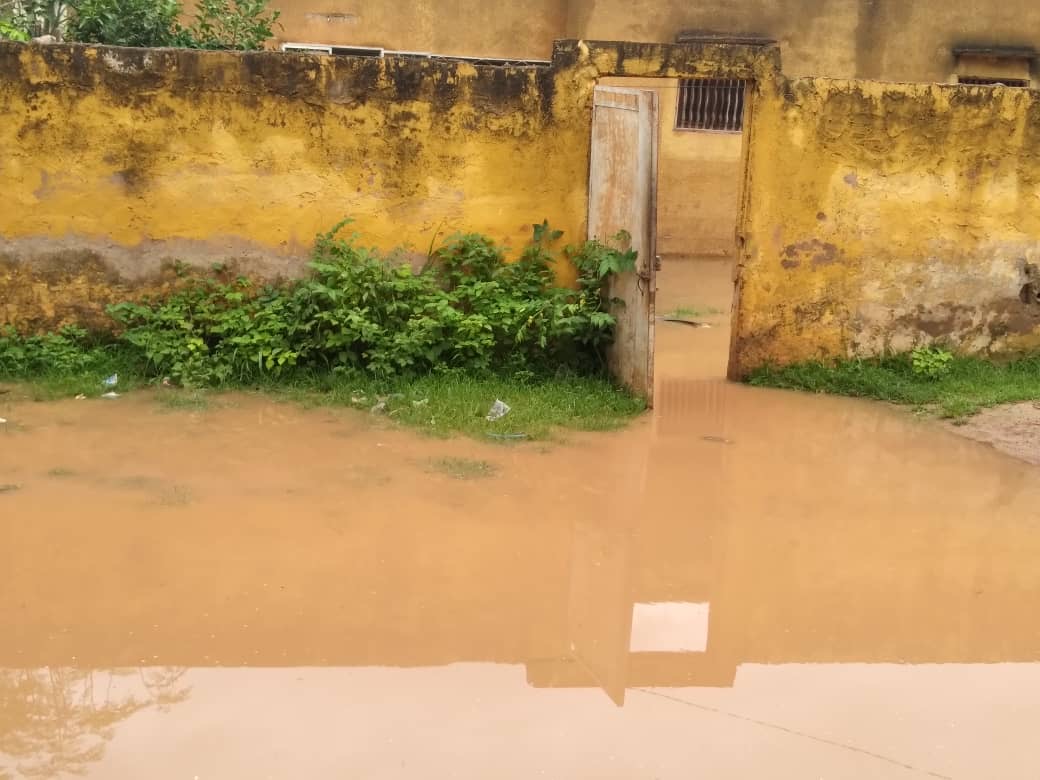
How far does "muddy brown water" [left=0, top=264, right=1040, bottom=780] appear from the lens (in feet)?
10.6

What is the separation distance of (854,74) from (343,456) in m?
9.88

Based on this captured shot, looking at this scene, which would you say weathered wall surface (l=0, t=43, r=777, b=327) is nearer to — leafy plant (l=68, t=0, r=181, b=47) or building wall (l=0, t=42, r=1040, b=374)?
building wall (l=0, t=42, r=1040, b=374)

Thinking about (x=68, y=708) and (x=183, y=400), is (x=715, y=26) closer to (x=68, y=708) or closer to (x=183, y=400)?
(x=183, y=400)

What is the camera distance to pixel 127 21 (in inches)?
299

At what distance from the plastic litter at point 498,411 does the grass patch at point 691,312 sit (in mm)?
4068

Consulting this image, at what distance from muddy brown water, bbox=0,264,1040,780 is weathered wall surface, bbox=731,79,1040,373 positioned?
156 centimetres

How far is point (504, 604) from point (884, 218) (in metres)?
4.75

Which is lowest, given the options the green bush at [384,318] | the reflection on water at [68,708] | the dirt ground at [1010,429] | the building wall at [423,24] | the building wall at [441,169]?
the reflection on water at [68,708]

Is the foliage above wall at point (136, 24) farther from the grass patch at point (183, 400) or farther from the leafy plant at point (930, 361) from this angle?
the leafy plant at point (930, 361)

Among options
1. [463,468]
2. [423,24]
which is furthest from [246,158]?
[423,24]

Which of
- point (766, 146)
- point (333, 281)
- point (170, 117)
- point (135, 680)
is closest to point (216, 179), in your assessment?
point (170, 117)

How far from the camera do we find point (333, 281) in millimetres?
6941

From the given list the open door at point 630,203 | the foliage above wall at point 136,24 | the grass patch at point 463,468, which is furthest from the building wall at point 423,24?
the grass patch at point 463,468

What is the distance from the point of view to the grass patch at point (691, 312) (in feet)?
33.2
